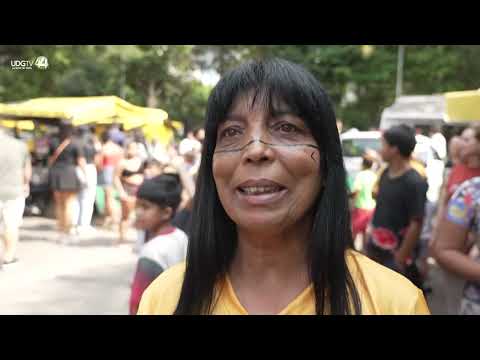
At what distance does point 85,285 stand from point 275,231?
104 inches

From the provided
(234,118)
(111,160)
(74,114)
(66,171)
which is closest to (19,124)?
(74,114)

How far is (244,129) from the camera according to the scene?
4.30 feet

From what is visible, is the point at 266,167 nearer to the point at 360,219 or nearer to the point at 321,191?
the point at 321,191

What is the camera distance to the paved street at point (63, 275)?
2094mm

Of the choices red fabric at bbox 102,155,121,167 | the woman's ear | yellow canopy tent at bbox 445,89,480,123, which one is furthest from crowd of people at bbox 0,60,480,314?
yellow canopy tent at bbox 445,89,480,123

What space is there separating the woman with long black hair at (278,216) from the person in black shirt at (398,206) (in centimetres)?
245

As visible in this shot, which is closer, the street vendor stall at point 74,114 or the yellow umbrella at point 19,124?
the yellow umbrella at point 19,124

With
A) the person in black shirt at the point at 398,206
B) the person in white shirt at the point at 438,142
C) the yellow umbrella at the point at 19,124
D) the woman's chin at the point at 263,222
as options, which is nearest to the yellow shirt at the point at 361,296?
the woman's chin at the point at 263,222

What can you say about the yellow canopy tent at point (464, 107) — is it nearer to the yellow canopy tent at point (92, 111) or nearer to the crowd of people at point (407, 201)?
the crowd of people at point (407, 201)

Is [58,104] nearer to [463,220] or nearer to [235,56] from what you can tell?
[235,56]

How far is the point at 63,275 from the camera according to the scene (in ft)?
10.2

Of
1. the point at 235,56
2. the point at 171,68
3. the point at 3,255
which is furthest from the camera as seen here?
the point at 171,68

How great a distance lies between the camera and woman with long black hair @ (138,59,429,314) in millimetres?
1273

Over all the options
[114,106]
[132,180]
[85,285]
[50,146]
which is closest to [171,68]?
[114,106]
